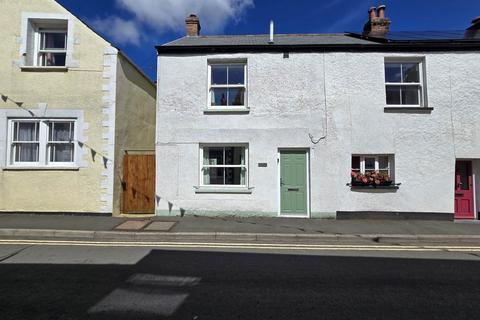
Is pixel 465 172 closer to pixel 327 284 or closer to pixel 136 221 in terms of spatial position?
pixel 327 284

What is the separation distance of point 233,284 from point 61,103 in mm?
9066

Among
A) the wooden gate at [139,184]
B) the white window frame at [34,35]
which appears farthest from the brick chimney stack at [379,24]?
the white window frame at [34,35]

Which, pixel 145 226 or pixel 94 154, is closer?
pixel 145 226

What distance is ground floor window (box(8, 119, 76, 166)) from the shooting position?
419 inches

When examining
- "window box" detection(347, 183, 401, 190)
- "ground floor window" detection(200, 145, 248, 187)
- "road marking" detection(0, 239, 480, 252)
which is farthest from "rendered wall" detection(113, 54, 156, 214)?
"window box" detection(347, 183, 401, 190)

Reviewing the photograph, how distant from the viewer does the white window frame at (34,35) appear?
10672 millimetres

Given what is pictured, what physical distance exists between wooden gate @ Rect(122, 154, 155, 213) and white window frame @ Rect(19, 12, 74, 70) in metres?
3.84

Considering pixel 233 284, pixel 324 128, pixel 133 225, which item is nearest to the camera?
pixel 233 284

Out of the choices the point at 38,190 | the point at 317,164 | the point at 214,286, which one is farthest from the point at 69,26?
the point at 214,286

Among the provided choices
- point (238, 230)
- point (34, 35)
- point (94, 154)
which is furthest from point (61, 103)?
point (238, 230)

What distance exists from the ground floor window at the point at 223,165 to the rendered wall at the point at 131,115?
8.78 feet

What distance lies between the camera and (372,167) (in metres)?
11.0

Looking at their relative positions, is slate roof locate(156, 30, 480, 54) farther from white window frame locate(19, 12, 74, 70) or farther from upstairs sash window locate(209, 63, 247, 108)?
white window frame locate(19, 12, 74, 70)

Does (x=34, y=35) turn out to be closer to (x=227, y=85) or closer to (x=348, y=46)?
(x=227, y=85)
